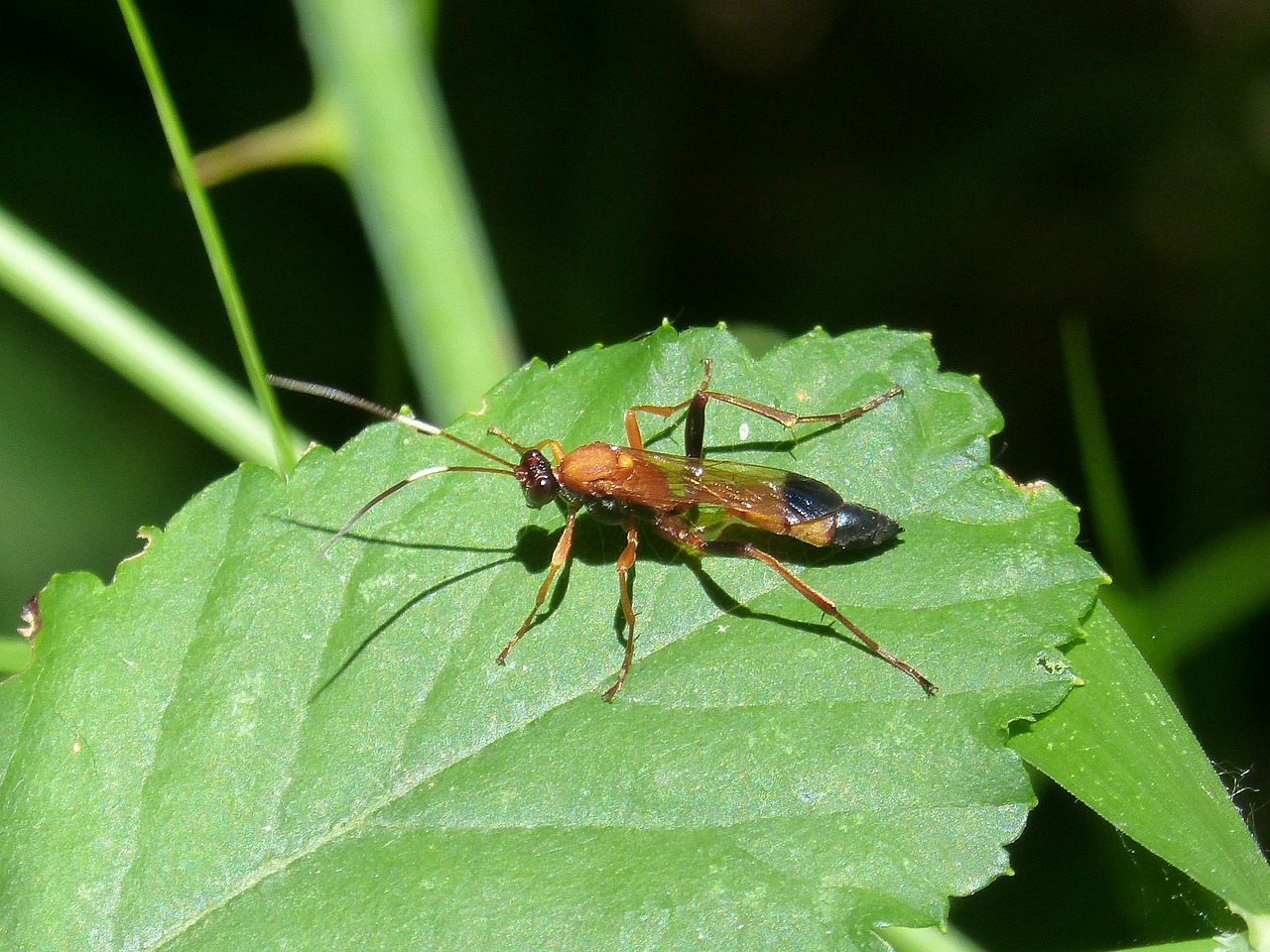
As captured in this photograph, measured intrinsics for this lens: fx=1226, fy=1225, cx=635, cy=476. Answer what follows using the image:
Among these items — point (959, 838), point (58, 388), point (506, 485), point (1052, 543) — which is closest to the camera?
point (959, 838)

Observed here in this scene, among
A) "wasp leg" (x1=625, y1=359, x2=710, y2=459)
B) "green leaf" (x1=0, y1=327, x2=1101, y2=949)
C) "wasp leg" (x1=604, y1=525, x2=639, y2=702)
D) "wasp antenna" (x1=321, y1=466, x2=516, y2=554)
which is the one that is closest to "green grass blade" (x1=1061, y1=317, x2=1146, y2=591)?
"green leaf" (x1=0, y1=327, x2=1101, y2=949)

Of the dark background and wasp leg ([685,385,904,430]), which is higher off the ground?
the dark background

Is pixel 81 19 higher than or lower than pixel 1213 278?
higher

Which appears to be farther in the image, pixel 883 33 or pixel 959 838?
pixel 883 33

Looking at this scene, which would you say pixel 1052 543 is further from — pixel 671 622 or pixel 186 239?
pixel 186 239

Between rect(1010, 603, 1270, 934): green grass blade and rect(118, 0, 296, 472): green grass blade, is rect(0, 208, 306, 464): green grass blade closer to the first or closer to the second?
rect(118, 0, 296, 472): green grass blade

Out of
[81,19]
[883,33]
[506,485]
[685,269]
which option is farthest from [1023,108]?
[81,19]

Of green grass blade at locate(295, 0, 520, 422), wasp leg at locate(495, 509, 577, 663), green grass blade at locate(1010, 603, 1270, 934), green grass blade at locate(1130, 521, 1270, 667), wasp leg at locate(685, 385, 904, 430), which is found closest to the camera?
green grass blade at locate(1010, 603, 1270, 934)
